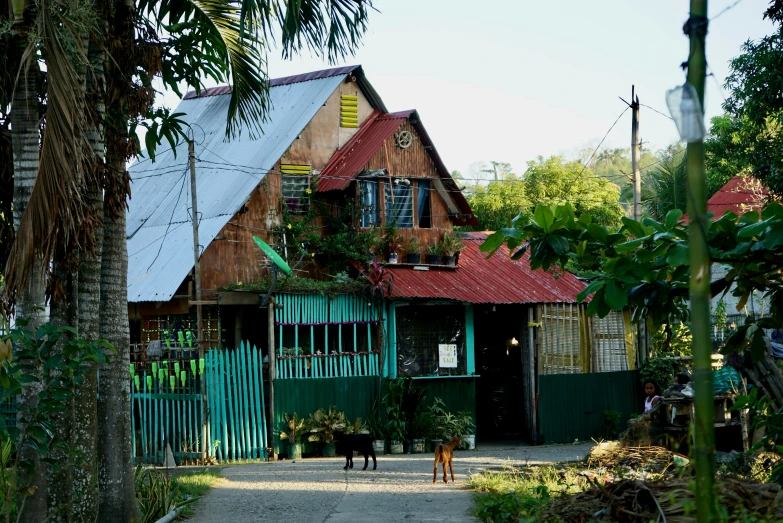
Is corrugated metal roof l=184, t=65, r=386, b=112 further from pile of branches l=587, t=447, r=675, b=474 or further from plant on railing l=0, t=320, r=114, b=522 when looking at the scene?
plant on railing l=0, t=320, r=114, b=522

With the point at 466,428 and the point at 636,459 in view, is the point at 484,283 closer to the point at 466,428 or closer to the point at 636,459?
the point at 466,428

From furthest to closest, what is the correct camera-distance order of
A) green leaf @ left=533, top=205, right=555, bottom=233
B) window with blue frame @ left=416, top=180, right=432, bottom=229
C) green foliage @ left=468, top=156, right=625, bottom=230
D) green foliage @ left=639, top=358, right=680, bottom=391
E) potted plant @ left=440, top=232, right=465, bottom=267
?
green foliage @ left=468, top=156, right=625, bottom=230 < green foliage @ left=639, top=358, right=680, bottom=391 < potted plant @ left=440, top=232, right=465, bottom=267 < window with blue frame @ left=416, top=180, right=432, bottom=229 < green leaf @ left=533, top=205, right=555, bottom=233

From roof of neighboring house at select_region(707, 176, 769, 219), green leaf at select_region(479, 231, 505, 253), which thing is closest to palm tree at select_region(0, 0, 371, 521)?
green leaf at select_region(479, 231, 505, 253)

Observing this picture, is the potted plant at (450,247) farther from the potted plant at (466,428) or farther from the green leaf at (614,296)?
the green leaf at (614,296)

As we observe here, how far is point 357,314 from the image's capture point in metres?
18.4

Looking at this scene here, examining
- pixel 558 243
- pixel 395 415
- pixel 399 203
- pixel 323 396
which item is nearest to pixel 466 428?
pixel 395 415

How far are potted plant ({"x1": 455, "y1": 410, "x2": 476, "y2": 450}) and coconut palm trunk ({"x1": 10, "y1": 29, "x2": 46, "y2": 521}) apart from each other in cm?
1120

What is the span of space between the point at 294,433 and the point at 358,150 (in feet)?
19.8

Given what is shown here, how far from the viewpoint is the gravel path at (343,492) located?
10.8 metres

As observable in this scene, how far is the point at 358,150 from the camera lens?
65.5 feet

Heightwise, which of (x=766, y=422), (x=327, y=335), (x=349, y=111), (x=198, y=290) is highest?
(x=349, y=111)

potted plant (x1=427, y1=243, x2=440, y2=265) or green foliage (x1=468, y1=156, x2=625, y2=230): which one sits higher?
green foliage (x1=468, y1=156, x2=625, y2=230)

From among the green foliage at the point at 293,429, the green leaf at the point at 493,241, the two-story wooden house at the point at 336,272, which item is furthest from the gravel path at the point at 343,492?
the green leaf at the point at 493,241

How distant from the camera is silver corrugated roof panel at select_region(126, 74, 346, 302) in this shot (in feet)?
59.8
